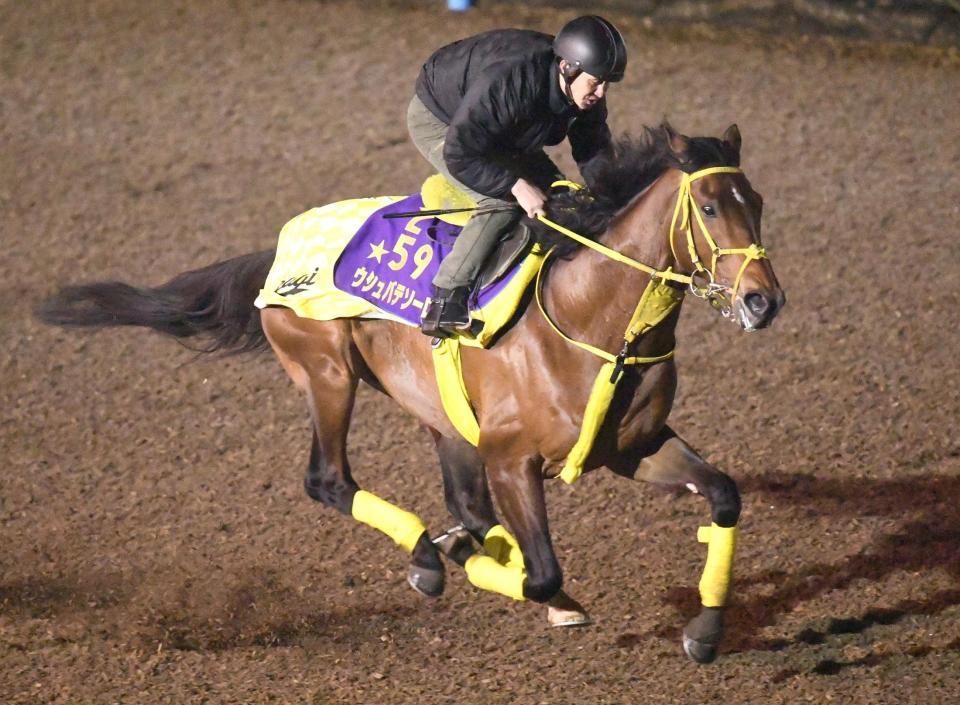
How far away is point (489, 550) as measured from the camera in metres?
5.60

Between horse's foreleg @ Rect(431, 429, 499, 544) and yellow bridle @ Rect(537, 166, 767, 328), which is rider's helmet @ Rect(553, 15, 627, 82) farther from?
horse's foreleg @ Rect(431, 429, 499, 544)

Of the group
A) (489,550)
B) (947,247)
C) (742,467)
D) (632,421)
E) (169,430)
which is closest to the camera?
(632,421)

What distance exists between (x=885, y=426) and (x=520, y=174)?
9.86 feet

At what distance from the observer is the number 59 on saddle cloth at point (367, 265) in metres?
5.38

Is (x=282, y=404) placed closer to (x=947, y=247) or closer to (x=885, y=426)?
(x=885, y=426)

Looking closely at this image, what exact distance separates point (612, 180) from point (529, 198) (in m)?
0.30

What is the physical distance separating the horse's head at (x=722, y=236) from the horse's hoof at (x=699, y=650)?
1398 millimetres

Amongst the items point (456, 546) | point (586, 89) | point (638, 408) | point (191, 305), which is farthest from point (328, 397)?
point (586, 89)

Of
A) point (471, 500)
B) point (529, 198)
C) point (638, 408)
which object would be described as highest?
point (529, 198)

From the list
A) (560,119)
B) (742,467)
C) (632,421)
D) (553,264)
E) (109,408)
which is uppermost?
(560,119)

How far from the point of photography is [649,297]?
186 inches

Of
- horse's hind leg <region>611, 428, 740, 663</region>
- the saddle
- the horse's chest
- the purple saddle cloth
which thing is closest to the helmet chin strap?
the saddle

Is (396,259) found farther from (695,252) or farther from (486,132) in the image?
(695,252)

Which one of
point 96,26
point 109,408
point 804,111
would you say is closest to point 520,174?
point 109,408
